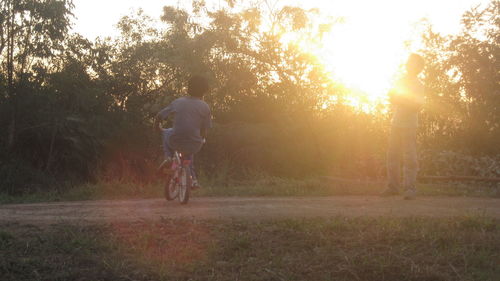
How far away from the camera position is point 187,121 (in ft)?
23.7

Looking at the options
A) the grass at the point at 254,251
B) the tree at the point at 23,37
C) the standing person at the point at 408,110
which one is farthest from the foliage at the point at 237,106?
the grass at the point at 254,251

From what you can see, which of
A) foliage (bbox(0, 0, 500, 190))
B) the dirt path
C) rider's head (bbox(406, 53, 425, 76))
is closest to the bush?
foliage (bbox(0, 0, 500, 190))

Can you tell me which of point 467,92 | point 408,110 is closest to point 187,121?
point 408,110

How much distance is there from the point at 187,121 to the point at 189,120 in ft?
0.10

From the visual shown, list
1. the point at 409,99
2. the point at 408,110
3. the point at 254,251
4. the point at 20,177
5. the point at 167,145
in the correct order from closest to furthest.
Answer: the point at 254,251 → the point at 167,145 → the point at 409,99 → the point at 408,110 → the point at 20,177

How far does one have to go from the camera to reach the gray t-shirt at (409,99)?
8.20 m

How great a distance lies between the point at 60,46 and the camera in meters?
19.7

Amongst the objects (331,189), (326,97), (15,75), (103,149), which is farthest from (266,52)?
(331,189)

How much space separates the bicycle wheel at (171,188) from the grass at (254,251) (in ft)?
7.27

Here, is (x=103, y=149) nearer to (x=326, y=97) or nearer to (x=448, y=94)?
(x=326, y=97)

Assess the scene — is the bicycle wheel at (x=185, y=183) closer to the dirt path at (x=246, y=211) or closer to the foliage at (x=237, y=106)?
the dirt path at (x=246, y=211)

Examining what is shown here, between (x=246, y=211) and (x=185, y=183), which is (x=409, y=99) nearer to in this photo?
(x=246, y=211)

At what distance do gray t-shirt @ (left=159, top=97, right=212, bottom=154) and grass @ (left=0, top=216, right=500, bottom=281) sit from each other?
6.97ft

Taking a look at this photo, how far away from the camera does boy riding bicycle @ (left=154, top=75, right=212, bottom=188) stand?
722cm
